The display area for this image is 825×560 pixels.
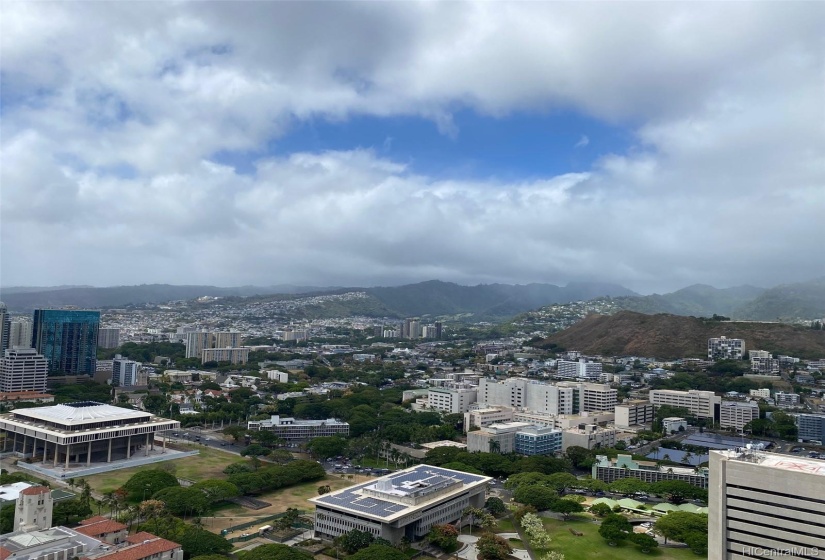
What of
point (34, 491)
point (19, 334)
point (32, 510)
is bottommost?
point (32, 510)

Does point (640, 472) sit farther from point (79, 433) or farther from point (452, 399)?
point (79, 433)

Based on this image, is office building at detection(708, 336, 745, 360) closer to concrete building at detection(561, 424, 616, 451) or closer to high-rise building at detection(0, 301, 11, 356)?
concrete building at detection(561, 424, 616, 451)

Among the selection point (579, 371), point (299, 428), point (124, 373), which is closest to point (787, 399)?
point (579, 371)

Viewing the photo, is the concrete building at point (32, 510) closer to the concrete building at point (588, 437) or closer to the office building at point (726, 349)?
the concrete building at point (588, 437)

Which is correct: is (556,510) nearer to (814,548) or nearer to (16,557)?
(814,548)

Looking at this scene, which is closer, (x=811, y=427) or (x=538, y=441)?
(x=538, y=441)

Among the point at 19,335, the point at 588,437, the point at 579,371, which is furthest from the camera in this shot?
the point at 579,371

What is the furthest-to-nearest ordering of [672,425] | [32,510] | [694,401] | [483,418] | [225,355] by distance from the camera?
[225,355] < [694,401] < [672,425] < [483,418] < [32,510]
